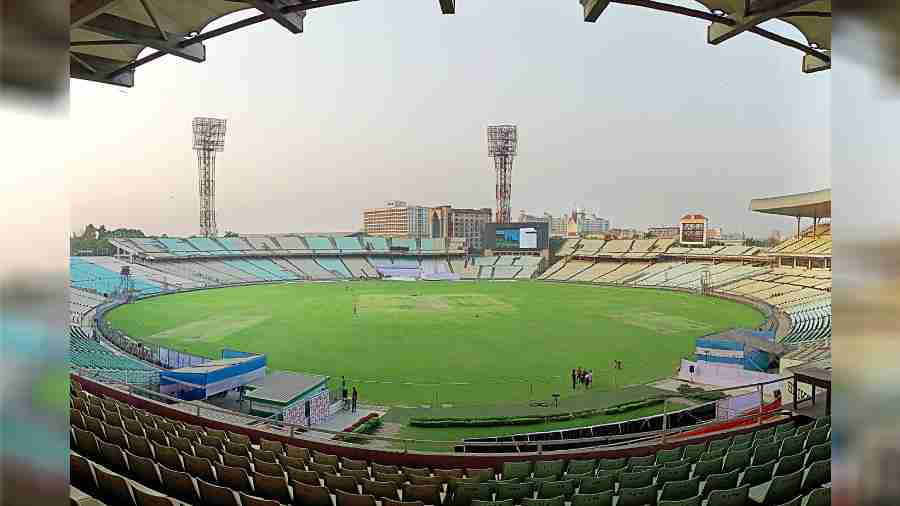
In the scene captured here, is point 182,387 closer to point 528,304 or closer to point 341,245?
point 528,304

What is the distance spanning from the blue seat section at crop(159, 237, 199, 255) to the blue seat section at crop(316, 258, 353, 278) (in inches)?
509

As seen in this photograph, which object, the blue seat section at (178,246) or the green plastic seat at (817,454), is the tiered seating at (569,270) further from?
the green plastic seat at (817,454)

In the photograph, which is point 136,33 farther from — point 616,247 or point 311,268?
point 616,247

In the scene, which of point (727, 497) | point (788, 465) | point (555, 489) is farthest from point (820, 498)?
point (555, 489)

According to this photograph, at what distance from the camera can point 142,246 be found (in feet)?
174

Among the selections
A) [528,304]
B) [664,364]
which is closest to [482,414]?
[664,364]

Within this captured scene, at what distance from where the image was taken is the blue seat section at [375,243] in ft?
220

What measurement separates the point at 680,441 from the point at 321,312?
25330 mm

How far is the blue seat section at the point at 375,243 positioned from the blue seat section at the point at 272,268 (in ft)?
40.5

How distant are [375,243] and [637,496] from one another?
213 feet

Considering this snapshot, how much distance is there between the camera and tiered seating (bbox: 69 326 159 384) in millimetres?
13008

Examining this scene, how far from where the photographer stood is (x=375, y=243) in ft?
224

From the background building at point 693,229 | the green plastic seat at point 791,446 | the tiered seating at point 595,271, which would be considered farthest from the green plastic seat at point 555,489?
the background building at point 693,229

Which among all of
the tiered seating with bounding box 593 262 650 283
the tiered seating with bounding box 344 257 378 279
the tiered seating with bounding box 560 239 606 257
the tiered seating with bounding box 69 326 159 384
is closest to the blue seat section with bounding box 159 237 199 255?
the tiered seating with bounding box 344 257 378 279
